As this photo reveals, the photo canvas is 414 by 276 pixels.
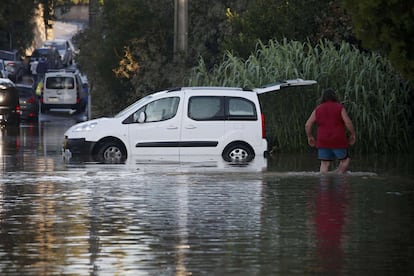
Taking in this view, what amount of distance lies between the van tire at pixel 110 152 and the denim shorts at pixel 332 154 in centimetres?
566

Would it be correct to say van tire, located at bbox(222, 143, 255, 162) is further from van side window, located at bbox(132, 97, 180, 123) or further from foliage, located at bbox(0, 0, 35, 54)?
foliage, located at bbox(0, 0, 35, 54)

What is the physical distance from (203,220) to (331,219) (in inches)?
58.1

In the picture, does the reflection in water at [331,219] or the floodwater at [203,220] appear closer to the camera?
the floodwater at [203,220]

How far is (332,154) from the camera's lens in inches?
789

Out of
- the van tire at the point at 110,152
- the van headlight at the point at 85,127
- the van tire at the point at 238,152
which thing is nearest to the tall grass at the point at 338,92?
the van tire at the point at 238,152

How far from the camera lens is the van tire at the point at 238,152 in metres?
24.2

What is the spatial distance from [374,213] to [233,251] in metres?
3.61

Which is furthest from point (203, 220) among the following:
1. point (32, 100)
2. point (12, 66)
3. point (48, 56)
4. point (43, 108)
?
point (48, 56)

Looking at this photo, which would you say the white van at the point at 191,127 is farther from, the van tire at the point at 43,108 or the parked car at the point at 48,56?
the parked car at the point at 48,56

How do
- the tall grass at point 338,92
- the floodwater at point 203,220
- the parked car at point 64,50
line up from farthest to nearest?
the parked car at point 64,50 < the tall grass at point 338,92 < the floodwater at point 203,220

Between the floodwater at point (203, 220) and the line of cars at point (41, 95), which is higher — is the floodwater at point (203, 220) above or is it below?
below

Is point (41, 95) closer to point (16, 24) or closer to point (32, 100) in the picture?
point (32, 100)

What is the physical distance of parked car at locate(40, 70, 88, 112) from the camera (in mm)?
54625

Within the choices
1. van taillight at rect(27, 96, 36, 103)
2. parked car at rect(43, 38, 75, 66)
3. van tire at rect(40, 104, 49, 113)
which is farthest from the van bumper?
parked car at rect(43, 38, 75, 66)
